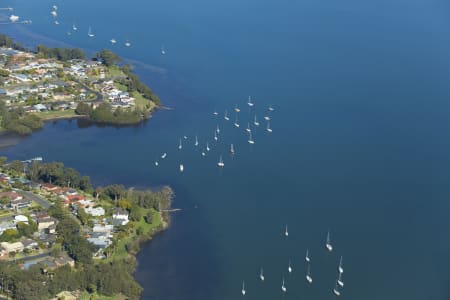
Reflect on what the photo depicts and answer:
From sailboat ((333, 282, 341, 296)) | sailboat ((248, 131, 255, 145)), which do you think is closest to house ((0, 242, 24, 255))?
sailboat ((333, 282, 341, 296))

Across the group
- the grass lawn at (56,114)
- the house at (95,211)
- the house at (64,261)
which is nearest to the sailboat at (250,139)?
the grass lawn at (56,114)

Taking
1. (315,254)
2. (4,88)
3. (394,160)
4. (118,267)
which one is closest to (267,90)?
(394,160)

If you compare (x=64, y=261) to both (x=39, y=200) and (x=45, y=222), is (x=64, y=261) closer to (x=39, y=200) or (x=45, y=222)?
(x=45, y=222)

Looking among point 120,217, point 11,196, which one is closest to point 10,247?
point 11,196

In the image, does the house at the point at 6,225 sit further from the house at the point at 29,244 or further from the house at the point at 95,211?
the house at the point at 95,211

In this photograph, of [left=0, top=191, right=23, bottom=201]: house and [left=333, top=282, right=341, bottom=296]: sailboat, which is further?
[left=0, top=191, right=23, bottom=201]: house

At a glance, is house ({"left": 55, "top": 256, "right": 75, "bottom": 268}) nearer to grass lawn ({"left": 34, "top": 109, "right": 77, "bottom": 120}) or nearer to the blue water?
the blue water

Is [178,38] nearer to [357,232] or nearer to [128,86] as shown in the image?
[128,86]
